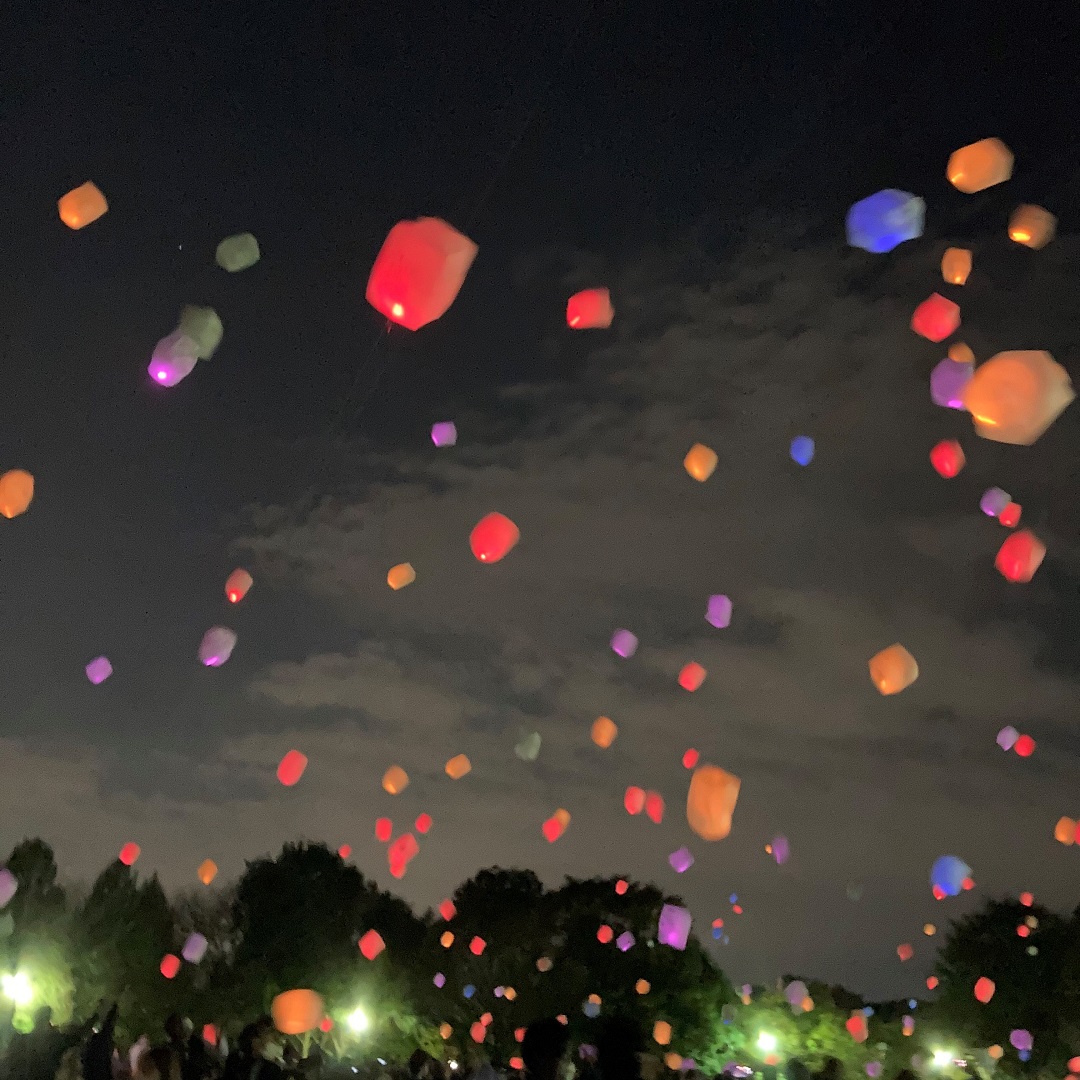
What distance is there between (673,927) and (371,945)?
42.7 ft

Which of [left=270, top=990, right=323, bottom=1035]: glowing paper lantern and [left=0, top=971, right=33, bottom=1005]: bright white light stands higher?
[left=0, top=971, right=33, bottom=1005]: bright white light

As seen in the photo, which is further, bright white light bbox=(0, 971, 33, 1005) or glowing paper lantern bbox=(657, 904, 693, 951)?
glowing paper lantern bbox=(657, 904, 693, 951)

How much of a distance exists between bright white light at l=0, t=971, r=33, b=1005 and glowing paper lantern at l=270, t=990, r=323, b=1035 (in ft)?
21.0

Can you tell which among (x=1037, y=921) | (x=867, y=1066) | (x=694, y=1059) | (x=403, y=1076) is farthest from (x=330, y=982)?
(x=403, y=1076)

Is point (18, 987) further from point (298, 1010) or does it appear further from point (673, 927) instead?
point (673, 927)

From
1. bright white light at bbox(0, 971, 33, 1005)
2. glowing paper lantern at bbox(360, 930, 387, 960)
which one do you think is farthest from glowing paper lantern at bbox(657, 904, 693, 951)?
bright white light at bbox(0, 971, 33, 1005)

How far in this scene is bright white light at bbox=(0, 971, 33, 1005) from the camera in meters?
26.1

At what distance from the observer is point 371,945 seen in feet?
151

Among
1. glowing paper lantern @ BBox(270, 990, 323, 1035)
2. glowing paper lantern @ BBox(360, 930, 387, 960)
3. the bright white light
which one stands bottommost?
glowing paper lantern @ BBox(360, 930, 387, 960)

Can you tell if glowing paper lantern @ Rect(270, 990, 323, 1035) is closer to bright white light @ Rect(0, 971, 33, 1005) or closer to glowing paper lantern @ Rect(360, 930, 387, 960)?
glowing paper lantern @ Rect(360, 930, 387, 960)

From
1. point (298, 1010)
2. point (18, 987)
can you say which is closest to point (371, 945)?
point (298, 1010)

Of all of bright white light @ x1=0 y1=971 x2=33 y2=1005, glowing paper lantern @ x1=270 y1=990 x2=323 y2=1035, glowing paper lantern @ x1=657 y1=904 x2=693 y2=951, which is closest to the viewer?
bright white light @ x1=0 y1=971 x2=33 y2=1005

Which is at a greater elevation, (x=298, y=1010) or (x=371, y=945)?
(x=298, y=1010)

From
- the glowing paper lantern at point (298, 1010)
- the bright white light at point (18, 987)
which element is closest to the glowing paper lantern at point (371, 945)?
the glowing paper lantern at point (298, 1010)
